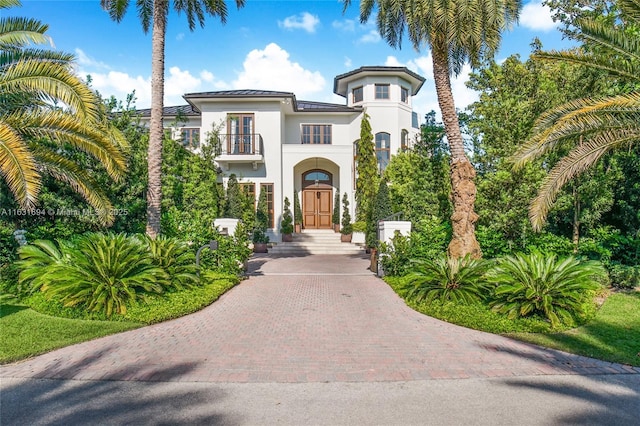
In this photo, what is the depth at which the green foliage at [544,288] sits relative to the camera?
7.48 meters

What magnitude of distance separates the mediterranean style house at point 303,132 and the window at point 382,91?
2.3 inches

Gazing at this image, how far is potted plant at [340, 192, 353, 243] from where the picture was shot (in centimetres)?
2245

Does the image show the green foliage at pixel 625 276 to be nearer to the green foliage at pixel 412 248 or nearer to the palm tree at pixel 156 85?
the green foliage at pixel 412 248

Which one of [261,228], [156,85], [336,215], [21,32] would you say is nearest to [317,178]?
[336,215]

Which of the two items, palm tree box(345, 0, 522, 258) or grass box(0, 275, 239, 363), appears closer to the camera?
grass box(0, 275, 239, 363)

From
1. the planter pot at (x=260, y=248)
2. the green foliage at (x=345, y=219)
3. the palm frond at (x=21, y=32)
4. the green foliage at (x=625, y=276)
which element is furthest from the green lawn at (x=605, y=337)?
the green foliage at (x=345, y=219)

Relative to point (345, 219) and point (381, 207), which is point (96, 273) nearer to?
point (381, 207)

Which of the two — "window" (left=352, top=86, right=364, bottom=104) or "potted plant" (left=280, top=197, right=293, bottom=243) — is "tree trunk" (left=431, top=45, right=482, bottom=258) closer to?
"potted plant" (left=280, top=197, right=293, bottom=243)

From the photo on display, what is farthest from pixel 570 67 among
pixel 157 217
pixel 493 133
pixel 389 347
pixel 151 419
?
pixel 151 419

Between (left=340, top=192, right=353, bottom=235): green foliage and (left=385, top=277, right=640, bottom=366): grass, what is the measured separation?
13.3 metres

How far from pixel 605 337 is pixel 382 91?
1993 cm

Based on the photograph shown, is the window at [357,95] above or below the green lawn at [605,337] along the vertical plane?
above

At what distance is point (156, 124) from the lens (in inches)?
457

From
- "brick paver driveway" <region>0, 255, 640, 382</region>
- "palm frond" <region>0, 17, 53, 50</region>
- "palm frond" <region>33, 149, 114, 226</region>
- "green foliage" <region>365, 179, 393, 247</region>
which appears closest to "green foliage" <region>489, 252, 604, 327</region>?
"brick paver driveway" <region>0, 255, 640, 382</region>
